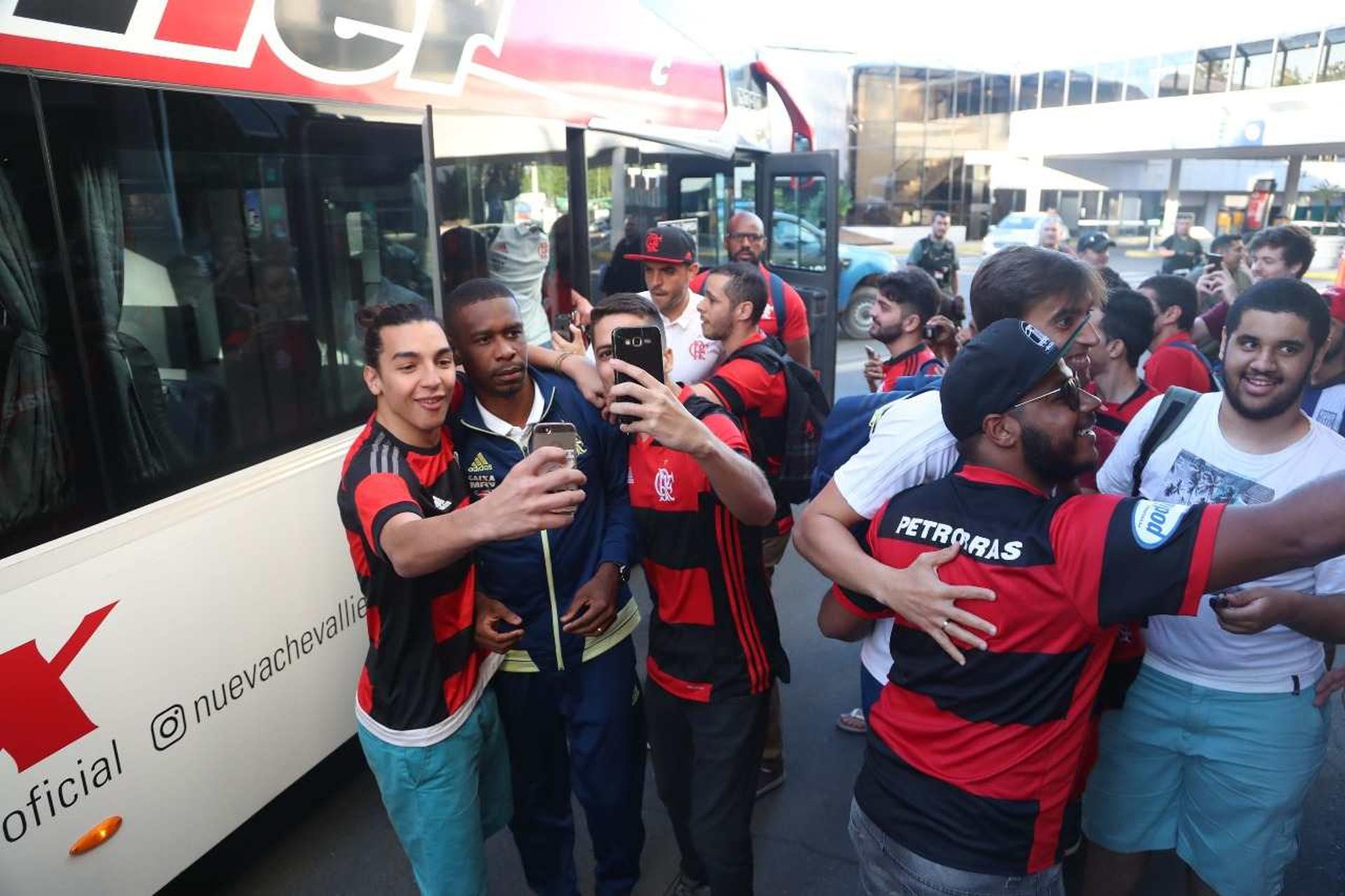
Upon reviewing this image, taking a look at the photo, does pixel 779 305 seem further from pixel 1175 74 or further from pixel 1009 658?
pixel 1175 74

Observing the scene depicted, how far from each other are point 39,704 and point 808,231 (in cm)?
667

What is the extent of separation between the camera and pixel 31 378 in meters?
2.14

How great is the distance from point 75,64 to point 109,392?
810mm

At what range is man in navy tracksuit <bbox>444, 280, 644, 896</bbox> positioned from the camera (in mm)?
2361

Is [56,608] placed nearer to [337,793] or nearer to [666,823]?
[337,793]

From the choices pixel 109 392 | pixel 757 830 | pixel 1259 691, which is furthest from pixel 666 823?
pixel 109 392

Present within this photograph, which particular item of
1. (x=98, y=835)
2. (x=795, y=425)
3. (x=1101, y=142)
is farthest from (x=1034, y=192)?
(x=98, y=835)

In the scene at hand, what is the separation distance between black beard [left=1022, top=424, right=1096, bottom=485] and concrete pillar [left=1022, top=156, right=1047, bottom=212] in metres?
37.1

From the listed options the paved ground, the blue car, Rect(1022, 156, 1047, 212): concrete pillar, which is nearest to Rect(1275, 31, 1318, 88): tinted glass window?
Rect(1022, 156, 1047, 212): concrete pillar

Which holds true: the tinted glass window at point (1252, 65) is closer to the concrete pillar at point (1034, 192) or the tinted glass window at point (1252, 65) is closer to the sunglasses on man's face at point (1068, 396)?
the concrete pillar at point (1034, 192)

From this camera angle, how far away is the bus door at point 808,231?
7308 millimetres

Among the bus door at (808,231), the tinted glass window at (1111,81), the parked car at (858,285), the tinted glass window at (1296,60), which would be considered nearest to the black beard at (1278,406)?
the bus door at (808,231)

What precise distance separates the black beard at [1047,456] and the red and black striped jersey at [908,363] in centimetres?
178

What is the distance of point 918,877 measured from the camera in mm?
1739
